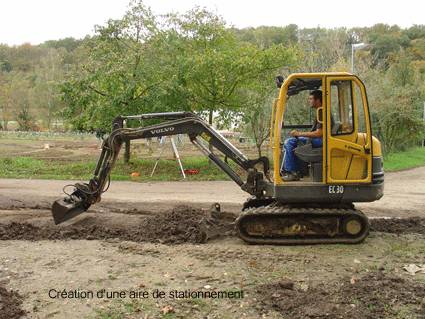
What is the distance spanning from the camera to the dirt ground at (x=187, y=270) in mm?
6023

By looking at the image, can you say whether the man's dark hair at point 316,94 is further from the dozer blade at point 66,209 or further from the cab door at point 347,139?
the dozer blade at point 66,209

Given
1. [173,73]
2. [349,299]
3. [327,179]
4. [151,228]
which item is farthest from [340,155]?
[173,73]

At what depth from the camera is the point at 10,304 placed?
19.8 feet

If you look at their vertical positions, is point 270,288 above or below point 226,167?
below

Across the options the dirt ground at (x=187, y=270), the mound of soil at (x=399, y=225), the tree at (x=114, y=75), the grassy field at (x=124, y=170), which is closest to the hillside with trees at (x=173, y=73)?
the tree at (x=114, y=75)

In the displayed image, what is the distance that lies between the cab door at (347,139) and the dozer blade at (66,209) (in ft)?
14.7

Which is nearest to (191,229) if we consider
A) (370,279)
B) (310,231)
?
(310,231)

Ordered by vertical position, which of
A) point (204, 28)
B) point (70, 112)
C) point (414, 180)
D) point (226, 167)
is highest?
point (204, 28)

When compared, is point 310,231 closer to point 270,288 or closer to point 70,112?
point 270,288

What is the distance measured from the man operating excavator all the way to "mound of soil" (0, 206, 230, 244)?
160 centimetres

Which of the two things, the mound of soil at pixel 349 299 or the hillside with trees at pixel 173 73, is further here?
the hillside with trees at pixel 173 73

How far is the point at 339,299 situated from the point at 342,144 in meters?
2.84

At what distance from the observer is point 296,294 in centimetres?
639

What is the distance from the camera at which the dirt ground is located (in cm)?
602
